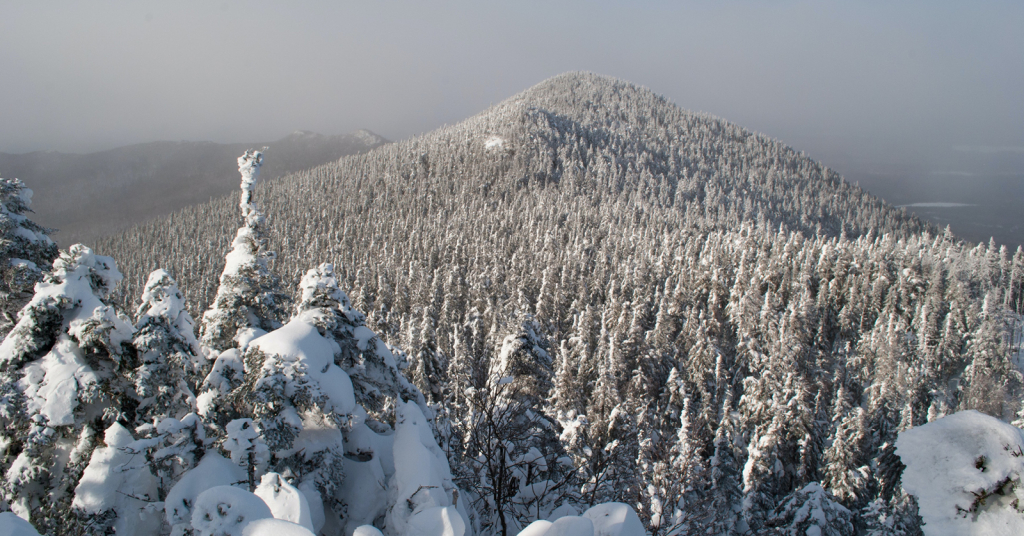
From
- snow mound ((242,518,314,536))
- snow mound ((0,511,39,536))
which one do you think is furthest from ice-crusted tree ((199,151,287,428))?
snow mound ((242,518,314,536))

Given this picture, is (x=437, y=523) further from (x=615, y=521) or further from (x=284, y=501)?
(x=615, y=521)

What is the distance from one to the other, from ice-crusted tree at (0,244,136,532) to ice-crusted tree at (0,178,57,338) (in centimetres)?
135

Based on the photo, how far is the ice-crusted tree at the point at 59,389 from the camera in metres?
6.39

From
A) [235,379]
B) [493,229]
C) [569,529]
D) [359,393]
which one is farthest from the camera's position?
[493,229]

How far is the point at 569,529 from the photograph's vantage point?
366 cm

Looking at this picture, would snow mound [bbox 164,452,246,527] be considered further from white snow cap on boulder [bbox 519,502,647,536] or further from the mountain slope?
the mountain slope

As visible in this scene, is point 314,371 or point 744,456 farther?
point 744,456

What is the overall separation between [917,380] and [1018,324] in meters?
35.9

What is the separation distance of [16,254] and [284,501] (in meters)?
7.46

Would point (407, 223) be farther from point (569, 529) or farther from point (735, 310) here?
point (569, 529)

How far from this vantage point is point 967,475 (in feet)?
8.72

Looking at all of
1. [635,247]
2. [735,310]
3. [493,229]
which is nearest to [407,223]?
[493,229]

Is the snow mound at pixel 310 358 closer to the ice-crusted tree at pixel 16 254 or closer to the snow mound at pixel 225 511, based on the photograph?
the snow mound at pixel 225 511

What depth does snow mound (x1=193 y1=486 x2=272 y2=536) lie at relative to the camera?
3711 mm
